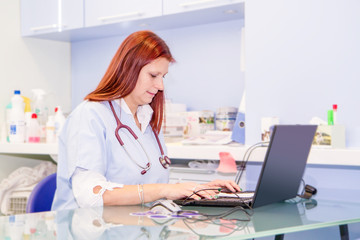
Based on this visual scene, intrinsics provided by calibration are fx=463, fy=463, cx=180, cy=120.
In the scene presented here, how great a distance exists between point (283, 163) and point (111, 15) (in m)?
1.68

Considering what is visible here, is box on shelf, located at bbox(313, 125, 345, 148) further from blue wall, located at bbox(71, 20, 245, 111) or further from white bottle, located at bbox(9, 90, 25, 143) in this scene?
white bottle, located at bbox(9, 90, 25, 143)

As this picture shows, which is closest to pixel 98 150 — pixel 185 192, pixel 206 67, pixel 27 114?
pixel 185 192

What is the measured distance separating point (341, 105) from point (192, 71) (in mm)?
1101

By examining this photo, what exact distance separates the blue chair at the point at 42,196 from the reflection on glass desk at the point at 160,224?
1.36 feet

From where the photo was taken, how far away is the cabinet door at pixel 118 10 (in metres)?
2.44

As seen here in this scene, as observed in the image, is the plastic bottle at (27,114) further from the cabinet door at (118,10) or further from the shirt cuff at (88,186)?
the shirt cuff at (88,186)

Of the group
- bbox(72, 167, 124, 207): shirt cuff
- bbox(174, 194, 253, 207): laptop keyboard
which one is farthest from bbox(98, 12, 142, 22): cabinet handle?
bbox(174, 194, 253, 207): laptop keyboard

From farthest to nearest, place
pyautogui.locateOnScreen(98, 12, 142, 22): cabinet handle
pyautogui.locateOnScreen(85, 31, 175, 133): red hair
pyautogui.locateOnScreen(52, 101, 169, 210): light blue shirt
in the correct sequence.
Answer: pyautogui.locateOnScreen(98, 12, 142, 22): cabinet handle, pyautogui.locateOnScreen(85, 31, 175, 133): red hair, pyautogui.locateOnScreen(52, 101, 169, 210): light blue shirt

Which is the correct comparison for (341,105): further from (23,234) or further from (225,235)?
(23,234)

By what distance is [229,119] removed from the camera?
243 centimetres

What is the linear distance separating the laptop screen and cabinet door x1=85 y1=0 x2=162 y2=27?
1343 millimetres

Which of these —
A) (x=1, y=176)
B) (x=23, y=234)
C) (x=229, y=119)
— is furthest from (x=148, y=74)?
(x=1, y=176)

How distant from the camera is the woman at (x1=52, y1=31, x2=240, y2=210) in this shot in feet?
4.19

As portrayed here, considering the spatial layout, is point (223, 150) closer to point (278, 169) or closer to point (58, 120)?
point (278, 169)
